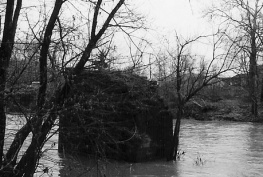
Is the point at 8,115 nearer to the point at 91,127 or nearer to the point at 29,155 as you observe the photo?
the point at 29,155

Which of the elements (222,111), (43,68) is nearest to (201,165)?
(43,68)

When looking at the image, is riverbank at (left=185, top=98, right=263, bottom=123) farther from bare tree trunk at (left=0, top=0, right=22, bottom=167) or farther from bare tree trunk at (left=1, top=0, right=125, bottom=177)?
bare tree trunk at (left=0, top=0, right=22, bottom=167)

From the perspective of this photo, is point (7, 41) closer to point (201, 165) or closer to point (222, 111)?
point (201, 165)

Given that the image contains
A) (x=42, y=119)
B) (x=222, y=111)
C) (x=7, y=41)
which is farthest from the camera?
(x=222, y=111)

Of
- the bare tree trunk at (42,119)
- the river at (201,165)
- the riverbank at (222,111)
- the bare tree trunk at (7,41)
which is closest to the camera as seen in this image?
the bare tree trunk at (42,119)

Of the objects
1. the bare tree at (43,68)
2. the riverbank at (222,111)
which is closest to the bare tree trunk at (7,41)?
the bare tree at (43,68)

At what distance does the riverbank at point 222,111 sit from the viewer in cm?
4009

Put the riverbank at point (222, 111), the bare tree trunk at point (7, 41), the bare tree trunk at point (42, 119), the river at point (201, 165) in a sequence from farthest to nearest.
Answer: the riverbank at point (222, 111)
the river at point (201, 165)
the bare tree trunk at point (7, 41)
the bare tree trunk at point (42, 119)

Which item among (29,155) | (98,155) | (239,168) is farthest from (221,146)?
(29,155)

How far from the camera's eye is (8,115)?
21.3ft

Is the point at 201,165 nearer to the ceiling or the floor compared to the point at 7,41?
nearer to the floor

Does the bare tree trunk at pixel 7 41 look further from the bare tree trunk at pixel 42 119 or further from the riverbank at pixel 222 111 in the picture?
the riverbank at pixel 222 111

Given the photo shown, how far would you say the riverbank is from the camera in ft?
132

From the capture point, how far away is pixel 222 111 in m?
42.9
